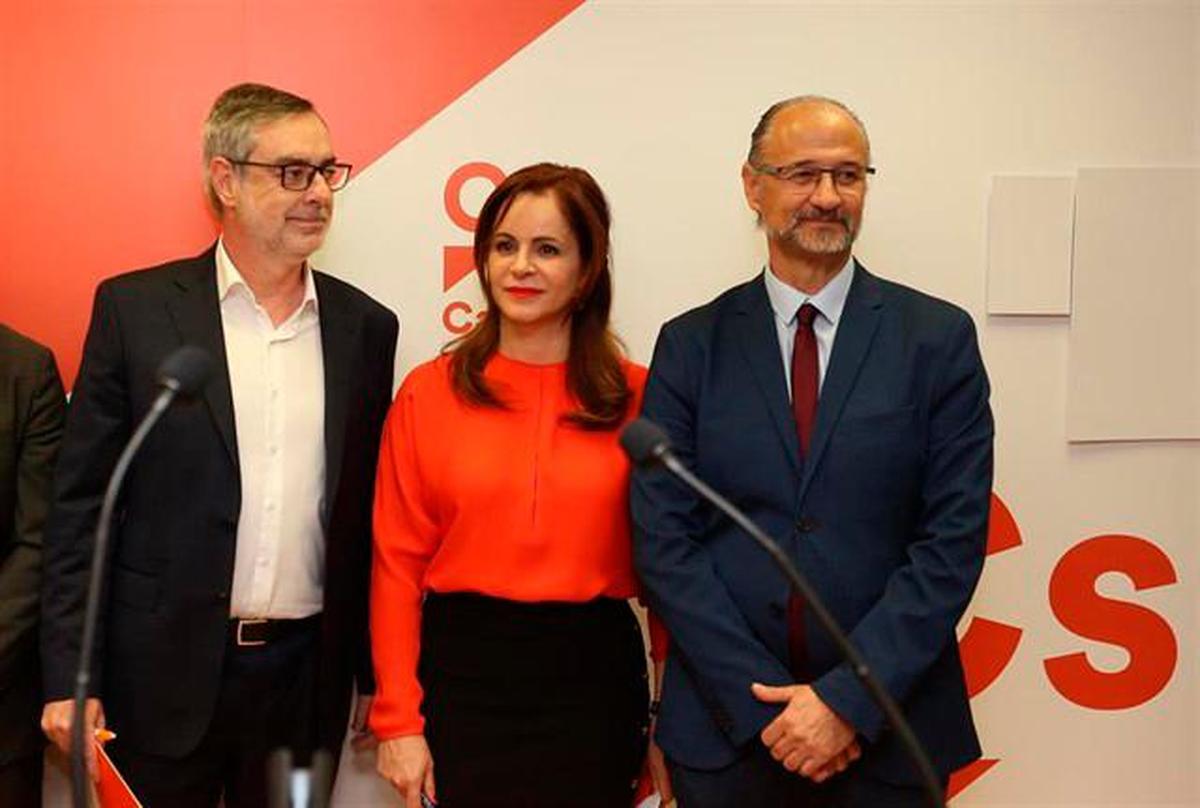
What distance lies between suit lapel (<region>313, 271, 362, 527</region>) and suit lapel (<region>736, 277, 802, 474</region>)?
752 millimetres

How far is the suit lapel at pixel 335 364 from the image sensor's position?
7.50 feet

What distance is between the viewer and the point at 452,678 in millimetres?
2188

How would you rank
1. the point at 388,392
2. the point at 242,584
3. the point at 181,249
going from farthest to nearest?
the point at 181,249, the point at 388,392, the point at 242,584

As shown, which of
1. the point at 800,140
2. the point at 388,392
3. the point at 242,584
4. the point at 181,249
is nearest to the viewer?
the point at 800,140

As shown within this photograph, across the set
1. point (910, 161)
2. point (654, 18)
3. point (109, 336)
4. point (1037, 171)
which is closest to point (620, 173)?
point (654, 18)

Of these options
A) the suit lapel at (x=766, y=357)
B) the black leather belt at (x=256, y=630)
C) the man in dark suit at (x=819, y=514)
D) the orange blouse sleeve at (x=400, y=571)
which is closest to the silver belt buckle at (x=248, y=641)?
the black leather belt at (x=256, y=630)

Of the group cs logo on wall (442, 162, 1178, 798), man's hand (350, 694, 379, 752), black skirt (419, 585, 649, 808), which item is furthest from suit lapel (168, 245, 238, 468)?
cs logo on wall (442, 162, 1178, 798)

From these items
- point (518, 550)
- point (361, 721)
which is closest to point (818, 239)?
point (518, 550)

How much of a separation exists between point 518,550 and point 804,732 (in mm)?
578

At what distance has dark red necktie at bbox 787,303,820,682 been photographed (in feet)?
6.72

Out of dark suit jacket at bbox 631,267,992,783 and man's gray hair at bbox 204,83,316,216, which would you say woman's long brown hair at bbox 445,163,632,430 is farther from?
man's gray hair at bbox 204,83,316,216

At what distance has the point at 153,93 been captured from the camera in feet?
8.82

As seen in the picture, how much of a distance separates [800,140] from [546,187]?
1.54 feet

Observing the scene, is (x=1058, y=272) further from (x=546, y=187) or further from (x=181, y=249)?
(x=181, y=249)
